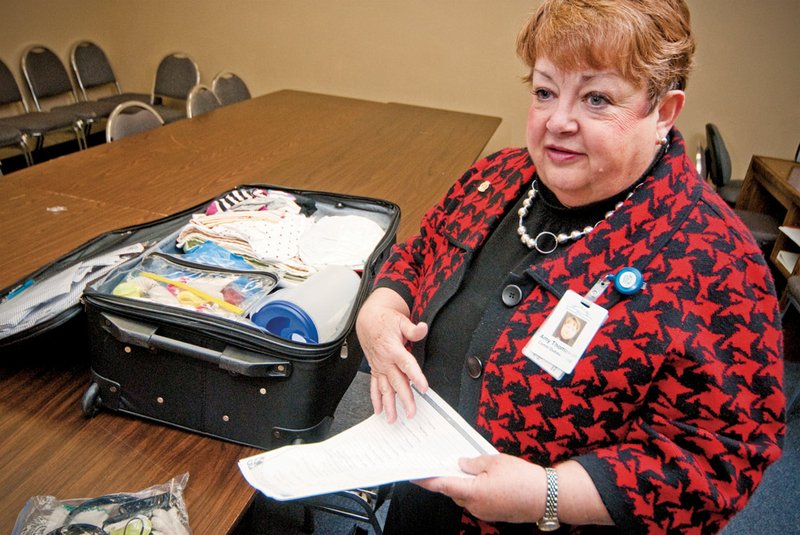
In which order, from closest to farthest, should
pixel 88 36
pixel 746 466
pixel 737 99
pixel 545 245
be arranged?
pixel 746 466, pixel 545 245, pixel 737 99, pixel 88 36

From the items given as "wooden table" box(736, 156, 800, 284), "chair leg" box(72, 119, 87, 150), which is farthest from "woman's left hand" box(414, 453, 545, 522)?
"chair leg" box(72, 119, 87, 150)

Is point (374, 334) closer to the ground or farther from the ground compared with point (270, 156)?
farther from the ground

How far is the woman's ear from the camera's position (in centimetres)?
81

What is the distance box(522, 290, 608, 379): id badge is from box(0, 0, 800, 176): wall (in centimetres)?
388

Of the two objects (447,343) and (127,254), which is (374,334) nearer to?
(447,343)

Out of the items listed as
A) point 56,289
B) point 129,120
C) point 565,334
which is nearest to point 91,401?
point 56,289

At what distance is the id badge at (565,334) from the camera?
2.59ft

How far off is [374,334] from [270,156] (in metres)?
1.87

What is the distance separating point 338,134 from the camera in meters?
3.16

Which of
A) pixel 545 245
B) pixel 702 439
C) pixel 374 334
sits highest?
pixel 545 245

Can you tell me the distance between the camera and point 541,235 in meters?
0.93

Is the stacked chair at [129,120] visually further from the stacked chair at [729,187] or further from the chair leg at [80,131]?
the stacked chair at [729,187]

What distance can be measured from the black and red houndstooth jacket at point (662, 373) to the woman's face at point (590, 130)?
2.0 inches

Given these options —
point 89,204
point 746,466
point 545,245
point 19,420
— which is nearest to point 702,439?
point 746,466
